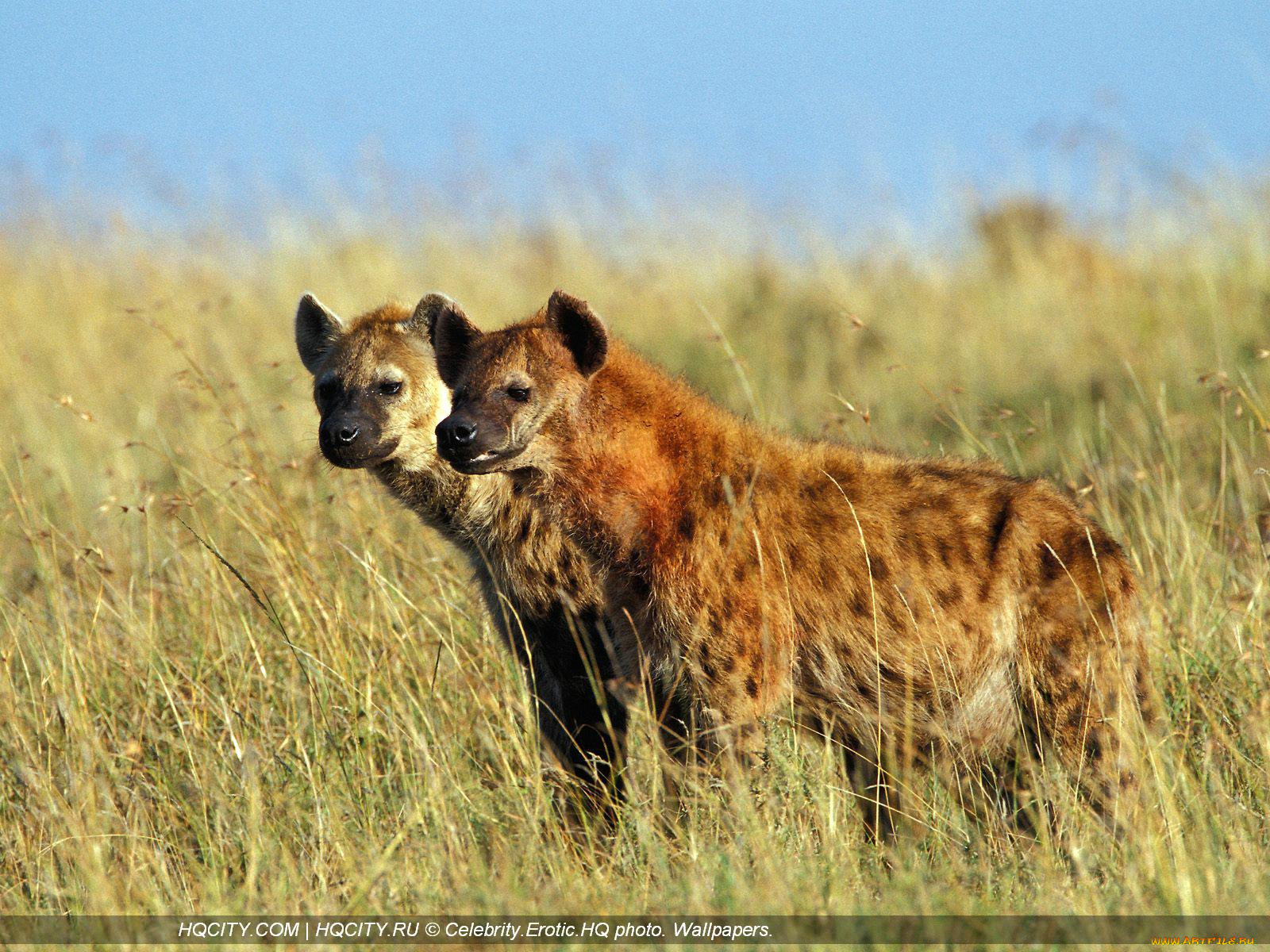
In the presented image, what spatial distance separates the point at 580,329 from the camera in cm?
397

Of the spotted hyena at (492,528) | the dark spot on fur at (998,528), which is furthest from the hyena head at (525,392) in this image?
the dark spot on fur at (998,528)

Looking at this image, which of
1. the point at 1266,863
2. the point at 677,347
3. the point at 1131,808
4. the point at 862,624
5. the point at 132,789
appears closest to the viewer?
the point at 1266,863

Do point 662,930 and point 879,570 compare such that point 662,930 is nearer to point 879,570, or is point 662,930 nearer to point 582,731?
point 879,570

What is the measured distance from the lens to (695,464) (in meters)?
3.99

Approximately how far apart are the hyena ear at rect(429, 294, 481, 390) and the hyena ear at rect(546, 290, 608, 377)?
1.13ft

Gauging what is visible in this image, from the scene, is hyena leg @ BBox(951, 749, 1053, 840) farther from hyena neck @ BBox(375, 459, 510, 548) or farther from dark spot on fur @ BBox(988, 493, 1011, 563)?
hyena neck @ BBox(375, 459, 510, 548)

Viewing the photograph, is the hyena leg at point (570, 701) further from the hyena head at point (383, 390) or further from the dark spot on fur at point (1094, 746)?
the dark spot on fur at point (1094, 746)

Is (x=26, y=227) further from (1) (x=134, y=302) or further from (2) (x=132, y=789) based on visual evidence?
→ (2) (x=132, y=789)

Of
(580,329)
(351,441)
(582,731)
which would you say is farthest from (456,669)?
(580,329)

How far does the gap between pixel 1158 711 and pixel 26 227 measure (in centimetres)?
1143

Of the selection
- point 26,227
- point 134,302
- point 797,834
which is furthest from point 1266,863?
point 26,227

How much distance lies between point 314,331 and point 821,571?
2.53 metres

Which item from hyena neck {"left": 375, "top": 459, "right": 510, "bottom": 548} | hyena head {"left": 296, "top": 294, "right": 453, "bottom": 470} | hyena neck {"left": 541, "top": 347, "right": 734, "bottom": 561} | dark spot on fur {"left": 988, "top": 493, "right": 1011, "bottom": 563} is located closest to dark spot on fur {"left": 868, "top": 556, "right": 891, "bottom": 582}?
dark spot on fur {"left": 988, "top": 493, "right": 1011, "bottom": 563}

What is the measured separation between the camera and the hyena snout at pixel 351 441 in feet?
15.5
